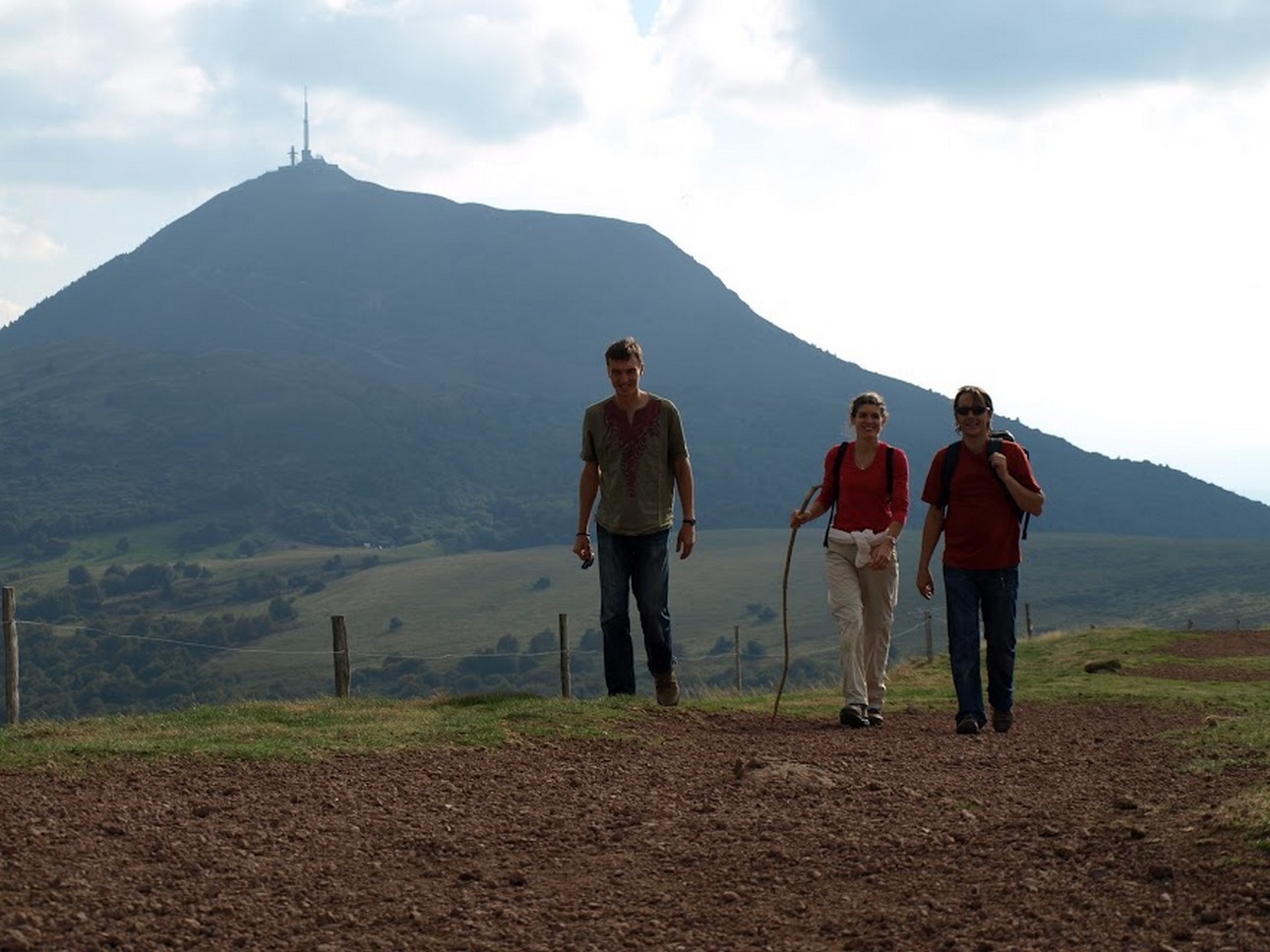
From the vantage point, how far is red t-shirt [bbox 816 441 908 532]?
10.0 m

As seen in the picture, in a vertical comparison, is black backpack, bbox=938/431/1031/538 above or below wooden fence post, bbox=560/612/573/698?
above

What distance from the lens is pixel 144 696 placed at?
275ft

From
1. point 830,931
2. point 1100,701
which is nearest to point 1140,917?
point 830,931

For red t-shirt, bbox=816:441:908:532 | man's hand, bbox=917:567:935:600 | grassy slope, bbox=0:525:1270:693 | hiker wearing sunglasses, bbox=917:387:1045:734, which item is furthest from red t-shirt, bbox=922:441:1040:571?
grassy slope, bbox=0:525:1270:693

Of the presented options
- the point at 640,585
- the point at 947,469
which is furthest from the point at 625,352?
the point at 947,469

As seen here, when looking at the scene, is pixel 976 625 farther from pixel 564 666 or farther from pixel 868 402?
pixel 564 666

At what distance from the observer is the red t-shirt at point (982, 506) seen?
964cm

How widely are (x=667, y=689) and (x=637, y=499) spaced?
134cm

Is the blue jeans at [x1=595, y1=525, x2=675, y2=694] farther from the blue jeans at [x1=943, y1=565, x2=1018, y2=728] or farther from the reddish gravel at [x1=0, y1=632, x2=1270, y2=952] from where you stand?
the reddish gravel at [x1=0, y1=632, x2=1270, y2=952]

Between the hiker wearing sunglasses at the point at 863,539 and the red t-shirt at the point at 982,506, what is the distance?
1.14 feet

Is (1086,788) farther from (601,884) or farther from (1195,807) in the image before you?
(601,884)

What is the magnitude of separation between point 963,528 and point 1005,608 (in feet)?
1.92

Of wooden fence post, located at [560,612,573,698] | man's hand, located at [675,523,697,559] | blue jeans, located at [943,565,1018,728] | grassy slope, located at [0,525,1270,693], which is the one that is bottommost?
grassy slope, located at [0,525,1270,693]

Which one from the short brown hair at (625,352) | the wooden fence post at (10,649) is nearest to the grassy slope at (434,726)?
the short brown hair at (625,352)
